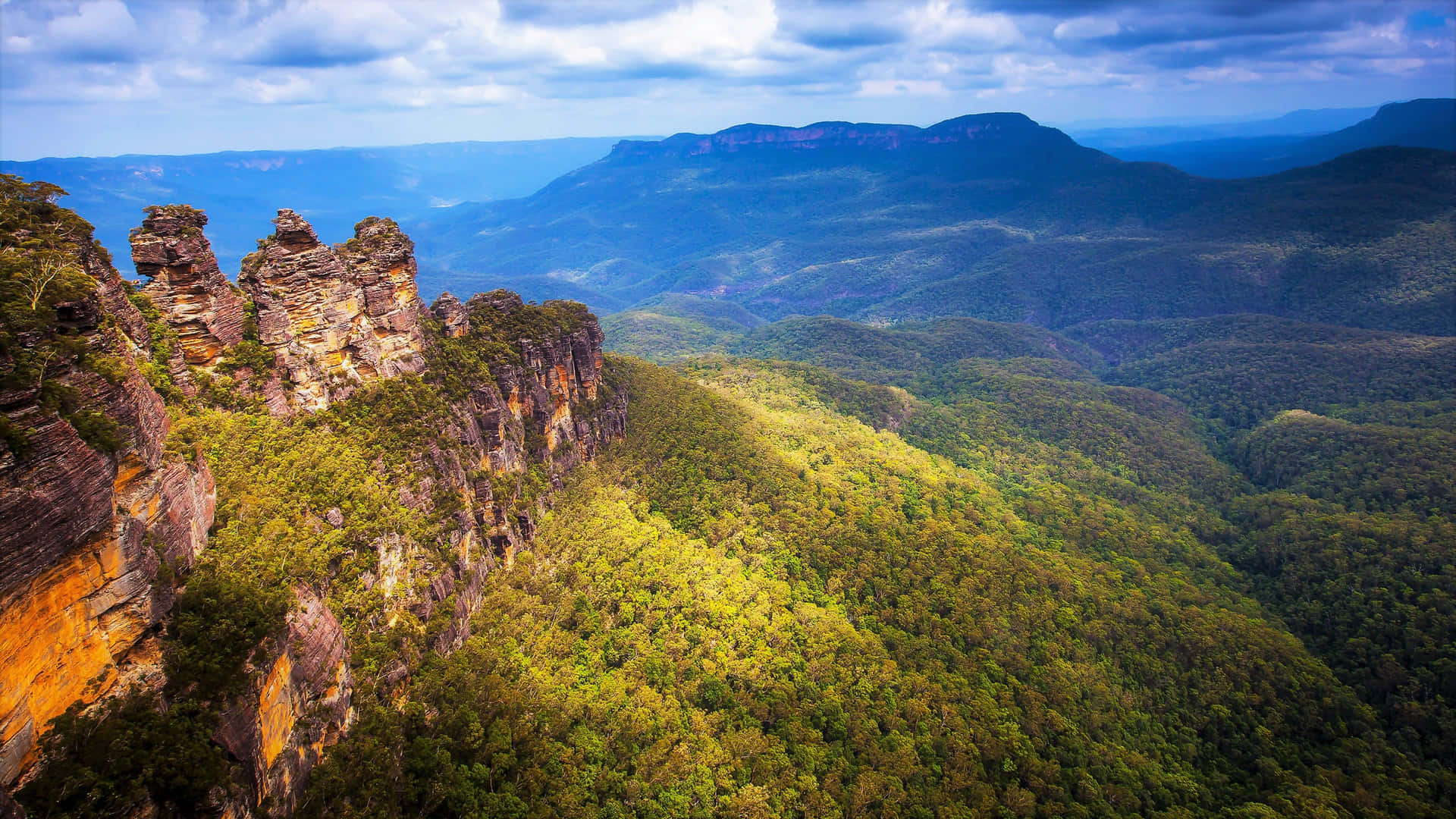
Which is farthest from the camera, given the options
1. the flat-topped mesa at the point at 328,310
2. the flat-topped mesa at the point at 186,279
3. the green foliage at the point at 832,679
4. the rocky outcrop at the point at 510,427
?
the rocky outcrop at the point at 510,427

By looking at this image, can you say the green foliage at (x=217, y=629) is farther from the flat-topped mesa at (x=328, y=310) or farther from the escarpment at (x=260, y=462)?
the flat-topped mesa at (x=328, y=310)

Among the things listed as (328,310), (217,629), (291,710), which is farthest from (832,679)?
(328,310)

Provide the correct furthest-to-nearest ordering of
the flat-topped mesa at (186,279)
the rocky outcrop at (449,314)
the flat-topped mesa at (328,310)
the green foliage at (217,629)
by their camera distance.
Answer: the rocky outcrop at (449,314)
the flat-topped mesa at (328,310)
the flat-topped mesa at (186,279)
the green foliage at (217,629)

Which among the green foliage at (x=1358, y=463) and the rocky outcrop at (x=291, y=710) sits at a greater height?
the rocky outcrop at (x=291, y=710)

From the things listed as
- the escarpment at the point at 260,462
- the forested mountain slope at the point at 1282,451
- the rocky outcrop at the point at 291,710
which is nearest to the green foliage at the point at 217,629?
the escarpment at the point at 260,462

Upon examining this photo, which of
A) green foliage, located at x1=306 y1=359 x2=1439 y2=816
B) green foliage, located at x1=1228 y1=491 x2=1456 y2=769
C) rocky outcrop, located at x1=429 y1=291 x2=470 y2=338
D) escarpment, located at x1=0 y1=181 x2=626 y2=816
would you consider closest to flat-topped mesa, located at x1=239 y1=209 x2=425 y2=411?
escarpment, located at x1=0 y1=181 x2=626 y2=816

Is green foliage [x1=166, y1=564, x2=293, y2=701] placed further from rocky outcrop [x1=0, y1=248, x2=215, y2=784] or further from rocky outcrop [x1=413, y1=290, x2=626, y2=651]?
rocky outcrop [x1=413, y1=290, x2=626, y2=651]

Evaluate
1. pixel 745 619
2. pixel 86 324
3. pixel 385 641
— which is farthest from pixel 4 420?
pixel 745 619
